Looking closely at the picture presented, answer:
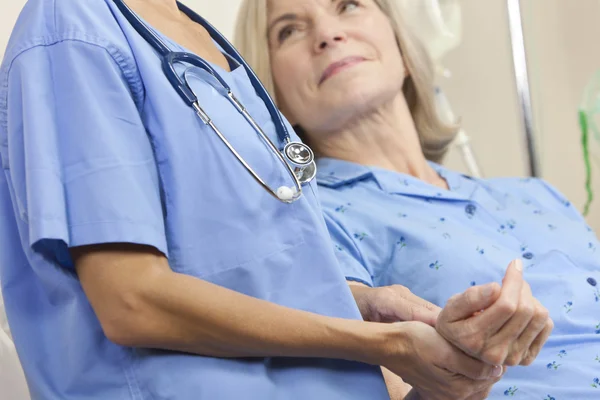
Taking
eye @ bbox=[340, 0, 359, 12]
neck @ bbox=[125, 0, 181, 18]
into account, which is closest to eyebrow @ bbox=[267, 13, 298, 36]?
eye @ bbox=[340, 0, 359, 12]

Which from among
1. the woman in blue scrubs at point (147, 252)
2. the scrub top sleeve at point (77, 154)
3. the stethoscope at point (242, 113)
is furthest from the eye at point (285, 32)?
the scrub top sleeve at point (77, 154)

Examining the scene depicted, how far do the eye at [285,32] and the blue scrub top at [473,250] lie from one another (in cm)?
28

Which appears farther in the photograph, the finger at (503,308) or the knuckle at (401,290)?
the knuckle at (401,290)

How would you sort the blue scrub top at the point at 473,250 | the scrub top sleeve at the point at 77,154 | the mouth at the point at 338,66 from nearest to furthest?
the scrub top sleeve at the point at 77,154
the blue scrub top at the point at 473,250
the mouth at the point at 338,66

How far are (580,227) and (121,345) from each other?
45.0 inches

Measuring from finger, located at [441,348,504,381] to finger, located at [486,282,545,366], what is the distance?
25mm

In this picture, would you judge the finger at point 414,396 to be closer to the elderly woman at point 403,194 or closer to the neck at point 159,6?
the elderly woman at point 403,194

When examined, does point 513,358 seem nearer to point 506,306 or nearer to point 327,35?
point 506,306

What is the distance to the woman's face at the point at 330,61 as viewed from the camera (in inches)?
61.9

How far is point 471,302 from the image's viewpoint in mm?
842

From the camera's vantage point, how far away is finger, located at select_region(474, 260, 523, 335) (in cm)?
83

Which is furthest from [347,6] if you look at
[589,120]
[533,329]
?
[533,329]

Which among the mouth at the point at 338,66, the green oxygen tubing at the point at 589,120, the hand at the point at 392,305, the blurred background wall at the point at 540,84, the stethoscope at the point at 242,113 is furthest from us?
the blurred background wall at the point at 540,84

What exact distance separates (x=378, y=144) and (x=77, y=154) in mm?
918
